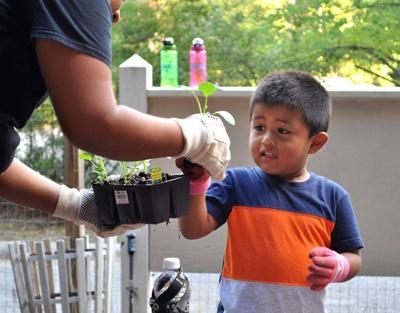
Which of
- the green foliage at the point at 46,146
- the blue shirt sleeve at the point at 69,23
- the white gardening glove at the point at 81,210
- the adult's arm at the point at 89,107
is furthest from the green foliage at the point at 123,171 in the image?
the green foliage at the point at 46,146

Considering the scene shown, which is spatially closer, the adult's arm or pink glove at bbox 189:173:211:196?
the adult's arm

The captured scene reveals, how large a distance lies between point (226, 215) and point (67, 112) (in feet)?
3.39

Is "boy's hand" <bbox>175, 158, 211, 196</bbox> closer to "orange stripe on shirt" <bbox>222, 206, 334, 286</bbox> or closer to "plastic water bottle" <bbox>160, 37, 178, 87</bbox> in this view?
"orange stripe on shirt" <bbox>222, 206, 334, 286</bbox>

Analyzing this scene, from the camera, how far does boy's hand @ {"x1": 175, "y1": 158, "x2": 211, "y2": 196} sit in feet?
7.74

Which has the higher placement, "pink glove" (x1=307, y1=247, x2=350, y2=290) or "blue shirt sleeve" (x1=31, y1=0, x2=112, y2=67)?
"blue shirt sleeve" (x1=31, y1=0, x2=112, y2=67)

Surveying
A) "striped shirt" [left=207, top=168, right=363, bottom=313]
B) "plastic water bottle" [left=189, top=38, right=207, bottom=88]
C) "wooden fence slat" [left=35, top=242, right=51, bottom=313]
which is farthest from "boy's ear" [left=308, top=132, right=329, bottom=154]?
"wooden fence slat" [left=35, top=242, right=51, bottom=313]

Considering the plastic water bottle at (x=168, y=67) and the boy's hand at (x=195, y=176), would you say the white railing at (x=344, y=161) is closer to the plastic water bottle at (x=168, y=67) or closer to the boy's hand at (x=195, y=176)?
the plastic water bottle at (x=168, y=67)

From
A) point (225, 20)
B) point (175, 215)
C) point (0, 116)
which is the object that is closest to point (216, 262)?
point (175, 215)

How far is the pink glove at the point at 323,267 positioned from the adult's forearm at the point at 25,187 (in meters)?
0.85

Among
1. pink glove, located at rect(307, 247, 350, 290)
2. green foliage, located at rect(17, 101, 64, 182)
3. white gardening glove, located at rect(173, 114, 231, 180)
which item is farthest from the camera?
green foliage, located at rect(17, 101, 64, 182)

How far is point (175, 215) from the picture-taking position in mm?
2383

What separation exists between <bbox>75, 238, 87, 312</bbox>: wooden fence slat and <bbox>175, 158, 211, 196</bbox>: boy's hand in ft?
5.58

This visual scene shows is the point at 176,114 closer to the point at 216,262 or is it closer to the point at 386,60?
the point at 216,262

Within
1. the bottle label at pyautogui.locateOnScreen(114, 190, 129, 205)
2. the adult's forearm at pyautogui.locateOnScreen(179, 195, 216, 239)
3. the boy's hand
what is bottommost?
the adult's forearm at pyautogui.locateOnScreen(179, 195, 216, 239)
